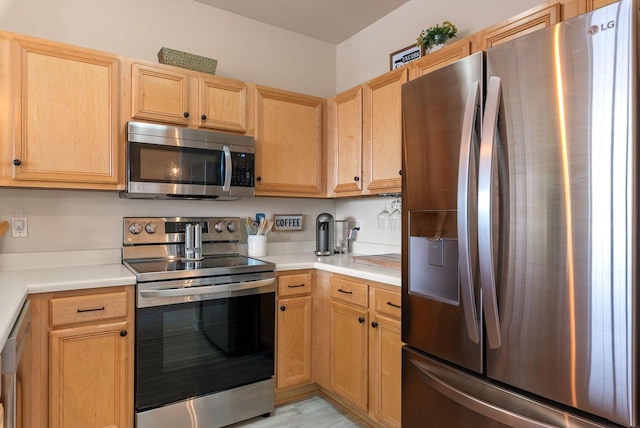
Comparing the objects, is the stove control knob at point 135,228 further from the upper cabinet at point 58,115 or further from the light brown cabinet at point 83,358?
the light brown cabinet at point 83,358

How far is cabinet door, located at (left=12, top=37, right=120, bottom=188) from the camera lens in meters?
1.94

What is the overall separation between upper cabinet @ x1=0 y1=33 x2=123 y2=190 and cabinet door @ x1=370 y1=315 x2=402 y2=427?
5.31 feet

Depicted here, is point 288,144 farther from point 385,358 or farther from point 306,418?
point 306,418

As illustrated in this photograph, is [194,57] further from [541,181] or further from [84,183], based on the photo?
[541,181]

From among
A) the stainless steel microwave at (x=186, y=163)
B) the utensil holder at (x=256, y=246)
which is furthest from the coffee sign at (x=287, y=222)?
the stainless steel microwave at (x=186, y=163)

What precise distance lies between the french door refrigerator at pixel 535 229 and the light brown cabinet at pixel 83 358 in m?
1.40

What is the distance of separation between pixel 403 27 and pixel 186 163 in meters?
1.77

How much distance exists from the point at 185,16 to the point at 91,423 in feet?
8.11

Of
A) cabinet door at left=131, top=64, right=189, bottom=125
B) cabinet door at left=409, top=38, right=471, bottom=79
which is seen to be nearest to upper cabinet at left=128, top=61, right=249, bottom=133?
cabinet door at left=131, top=64, right=189, bottom=125

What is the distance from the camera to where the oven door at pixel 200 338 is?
192cm

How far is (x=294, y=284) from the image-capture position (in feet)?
7.88

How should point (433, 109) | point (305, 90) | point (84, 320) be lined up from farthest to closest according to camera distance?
point (305, 90) → point (84, 320) → point (433, 109)

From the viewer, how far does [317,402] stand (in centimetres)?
248

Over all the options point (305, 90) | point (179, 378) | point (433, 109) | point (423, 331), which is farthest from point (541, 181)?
point (305, 90)
